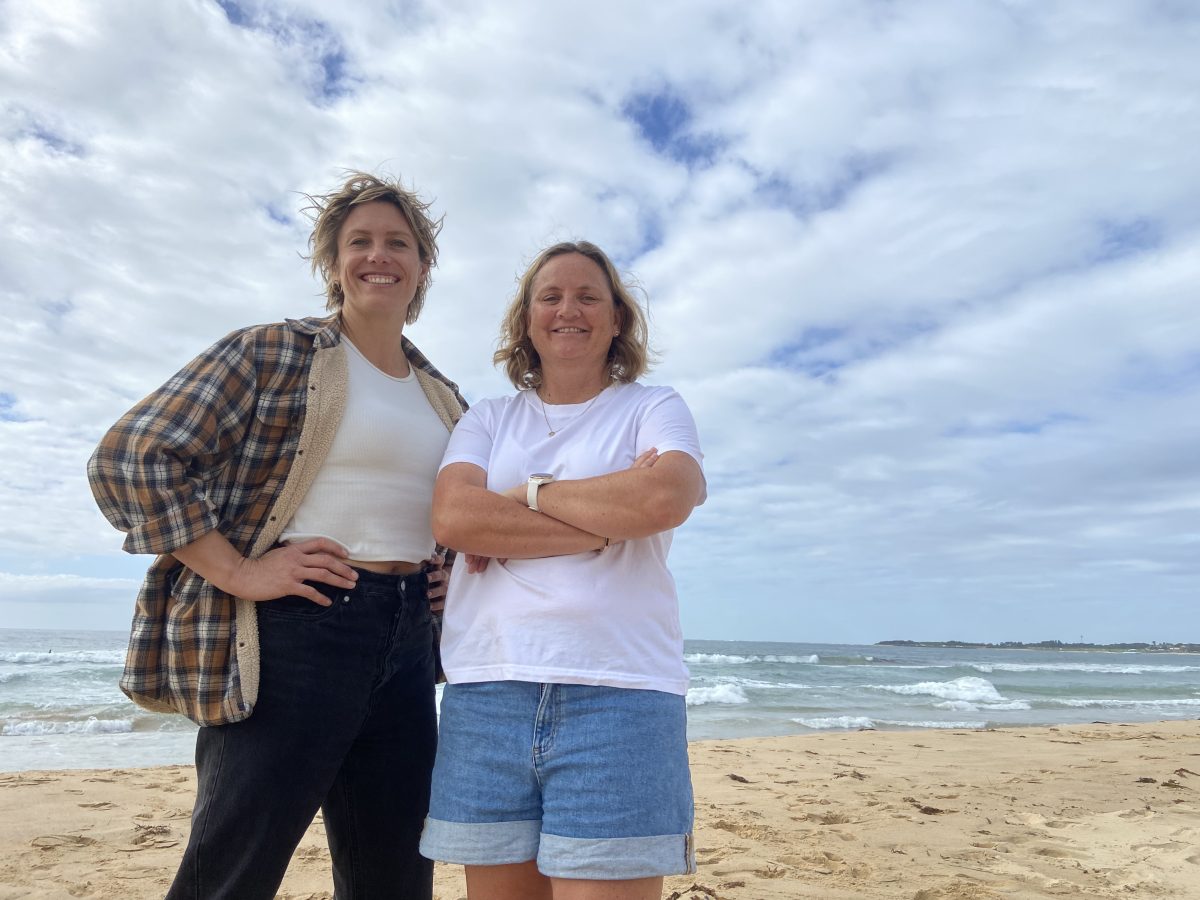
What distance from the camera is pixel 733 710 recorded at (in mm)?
13859

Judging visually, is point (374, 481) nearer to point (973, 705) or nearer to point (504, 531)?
point (504, 531)

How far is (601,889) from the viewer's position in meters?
1.72

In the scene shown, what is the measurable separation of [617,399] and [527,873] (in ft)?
3.77

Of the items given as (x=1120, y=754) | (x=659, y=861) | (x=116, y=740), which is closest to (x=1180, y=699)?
(x=1120, y=754)

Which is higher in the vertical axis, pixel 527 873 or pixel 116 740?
pixel 527 873

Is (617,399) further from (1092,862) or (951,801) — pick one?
(951,801)

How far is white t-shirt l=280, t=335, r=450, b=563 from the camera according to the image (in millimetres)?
2186

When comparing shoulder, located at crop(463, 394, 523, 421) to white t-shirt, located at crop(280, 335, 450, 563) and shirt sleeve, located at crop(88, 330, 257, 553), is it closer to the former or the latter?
white t-shirt, located at crop(280, 335, 450, 563)

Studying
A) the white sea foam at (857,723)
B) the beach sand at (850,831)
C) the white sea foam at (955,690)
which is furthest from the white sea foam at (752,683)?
the beach sand at (850,831)

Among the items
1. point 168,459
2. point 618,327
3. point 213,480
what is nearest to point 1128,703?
point 618,327

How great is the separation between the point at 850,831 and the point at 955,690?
55.7 ft

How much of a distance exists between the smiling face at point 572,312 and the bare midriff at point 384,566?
67 centimetres

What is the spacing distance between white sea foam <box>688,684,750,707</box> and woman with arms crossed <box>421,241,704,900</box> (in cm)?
1270

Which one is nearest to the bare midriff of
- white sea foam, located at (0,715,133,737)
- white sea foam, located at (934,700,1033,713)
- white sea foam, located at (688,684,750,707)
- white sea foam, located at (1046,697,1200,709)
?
white sea foam, located at (0,715,133,737)
